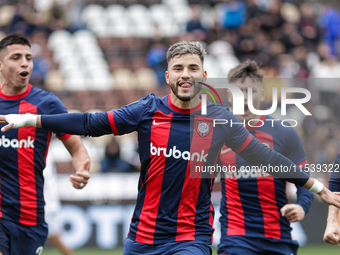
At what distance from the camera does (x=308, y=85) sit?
13.0 m

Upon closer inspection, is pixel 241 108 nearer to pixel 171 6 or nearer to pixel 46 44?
pixel 46 44

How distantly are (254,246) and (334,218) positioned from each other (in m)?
0.88

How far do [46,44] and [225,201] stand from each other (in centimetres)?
1282

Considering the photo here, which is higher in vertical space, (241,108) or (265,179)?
(241,108)

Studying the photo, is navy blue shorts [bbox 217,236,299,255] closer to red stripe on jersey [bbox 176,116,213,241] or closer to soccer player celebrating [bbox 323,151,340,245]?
soccer player celebrating [bbox 323,151,340,245]

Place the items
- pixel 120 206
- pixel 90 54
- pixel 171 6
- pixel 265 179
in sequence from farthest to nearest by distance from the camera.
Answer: pixel 171 6 < pixel 90 54 < pixel 120 206 < pixel 265 179

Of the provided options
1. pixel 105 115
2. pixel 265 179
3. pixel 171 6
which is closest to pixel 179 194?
pixel 105 115

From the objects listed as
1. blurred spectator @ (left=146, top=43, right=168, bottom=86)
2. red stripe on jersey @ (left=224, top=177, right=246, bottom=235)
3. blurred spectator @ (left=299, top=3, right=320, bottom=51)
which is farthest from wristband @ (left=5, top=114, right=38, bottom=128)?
blurred spectator @ (left=299, top=3, right=320, bottom=51)

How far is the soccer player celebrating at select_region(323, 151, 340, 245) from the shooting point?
441 cm

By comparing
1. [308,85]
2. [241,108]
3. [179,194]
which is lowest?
[179,194]

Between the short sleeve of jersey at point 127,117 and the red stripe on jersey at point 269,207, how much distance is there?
1628mm

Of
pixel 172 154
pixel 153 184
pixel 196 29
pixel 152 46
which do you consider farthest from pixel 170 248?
pixel 196 29

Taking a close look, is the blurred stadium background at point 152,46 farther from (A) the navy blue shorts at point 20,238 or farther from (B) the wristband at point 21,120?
(B) the wristband at point 21,120

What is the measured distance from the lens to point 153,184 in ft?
13.6
